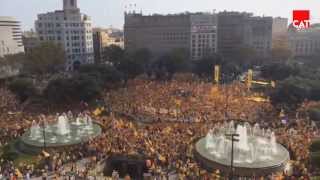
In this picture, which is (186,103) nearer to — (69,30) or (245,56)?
(245,56)

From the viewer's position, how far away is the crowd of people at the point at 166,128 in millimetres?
25922

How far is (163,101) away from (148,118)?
273 inches

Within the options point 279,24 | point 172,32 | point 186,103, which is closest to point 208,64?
point 186,103

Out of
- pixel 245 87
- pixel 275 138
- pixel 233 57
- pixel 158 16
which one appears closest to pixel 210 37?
pixel 233 57

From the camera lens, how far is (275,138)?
102 feet

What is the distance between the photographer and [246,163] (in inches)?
998

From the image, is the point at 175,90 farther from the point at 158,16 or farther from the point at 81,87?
the point at 158,16

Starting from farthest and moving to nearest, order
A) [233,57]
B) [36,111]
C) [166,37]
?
[166,37] < [233,57] < [36,111]

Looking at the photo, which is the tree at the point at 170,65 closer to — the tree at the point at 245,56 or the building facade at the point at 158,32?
the tree at the point at 245,56

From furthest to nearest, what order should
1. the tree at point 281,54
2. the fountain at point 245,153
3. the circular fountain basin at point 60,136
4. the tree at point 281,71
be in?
the tree at point 281,54 → the tree at point 281,71 → the circular fountain basin at point 60,136 → the fountain at point 245,153

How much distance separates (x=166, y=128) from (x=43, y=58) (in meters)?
47.9

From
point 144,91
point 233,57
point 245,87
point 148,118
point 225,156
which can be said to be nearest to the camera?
point 225,156

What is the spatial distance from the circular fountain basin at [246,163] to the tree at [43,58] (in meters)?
54.7

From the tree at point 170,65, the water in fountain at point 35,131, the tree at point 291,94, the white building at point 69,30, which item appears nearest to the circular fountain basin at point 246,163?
the water in fountain at point 35,131
